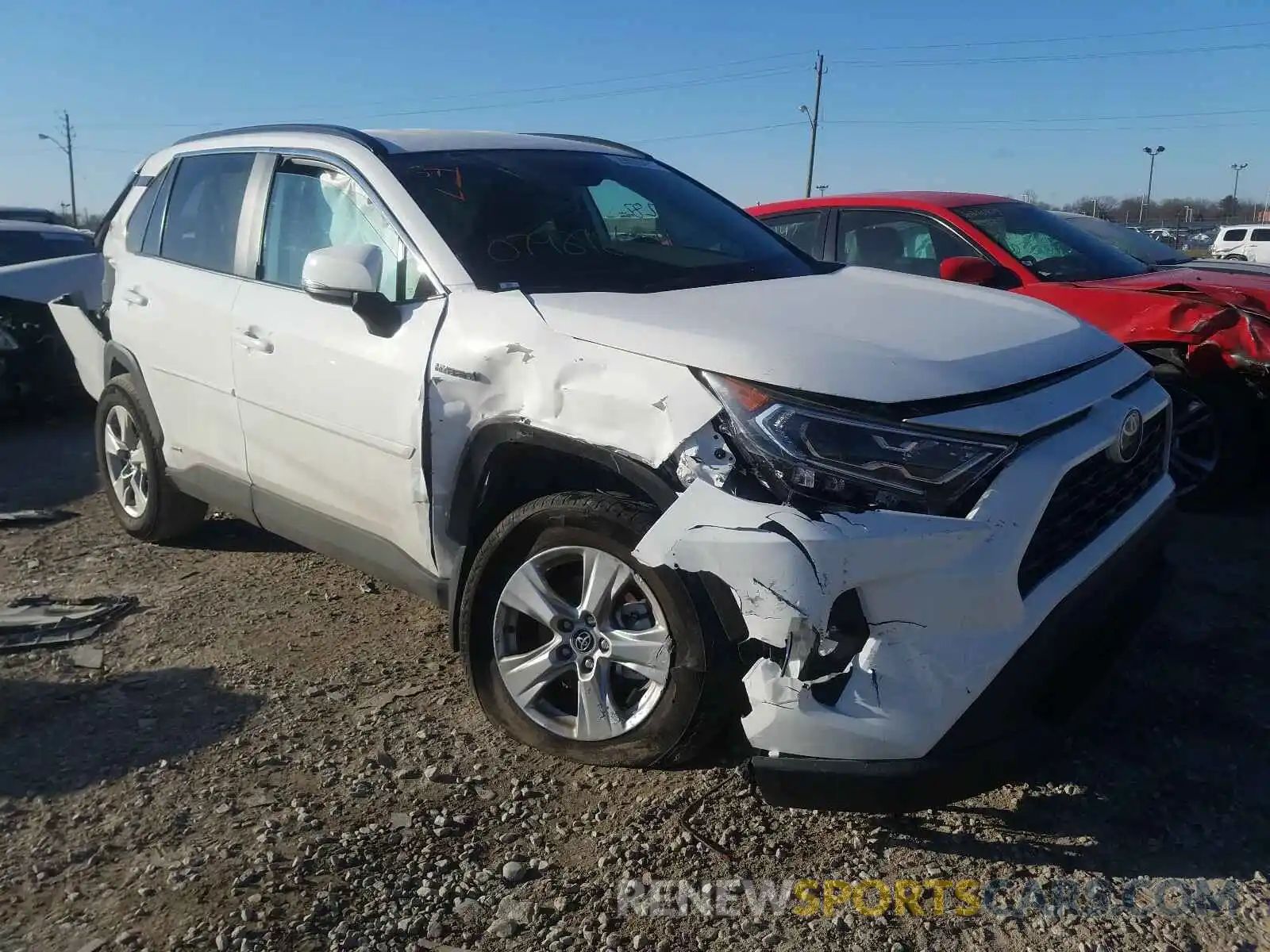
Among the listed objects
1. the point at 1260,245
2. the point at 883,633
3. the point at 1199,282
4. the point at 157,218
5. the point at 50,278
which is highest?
the point at 1260,245

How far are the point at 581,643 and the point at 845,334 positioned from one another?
1085 mm

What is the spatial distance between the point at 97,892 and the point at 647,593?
1523mm

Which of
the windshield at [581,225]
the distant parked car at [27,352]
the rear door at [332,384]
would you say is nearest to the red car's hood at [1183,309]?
the windshield at [581,225]

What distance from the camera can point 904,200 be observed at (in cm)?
611

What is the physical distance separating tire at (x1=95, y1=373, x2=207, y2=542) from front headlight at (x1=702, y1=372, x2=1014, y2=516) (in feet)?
10.9

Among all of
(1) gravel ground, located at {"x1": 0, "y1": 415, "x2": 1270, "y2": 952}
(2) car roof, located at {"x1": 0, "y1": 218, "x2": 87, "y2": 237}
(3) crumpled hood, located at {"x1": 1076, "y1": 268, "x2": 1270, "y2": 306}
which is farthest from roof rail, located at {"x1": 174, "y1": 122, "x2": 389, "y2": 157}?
(2) car roof, located at {"x1": 0, "y1": 218, "x2": 87, "y2": 237}

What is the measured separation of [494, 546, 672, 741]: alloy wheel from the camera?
8.96 ft

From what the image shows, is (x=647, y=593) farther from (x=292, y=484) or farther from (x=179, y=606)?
(x=179, y=606)

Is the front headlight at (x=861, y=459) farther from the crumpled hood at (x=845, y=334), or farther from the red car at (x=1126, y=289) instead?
the red car at (x=1126, y=289)

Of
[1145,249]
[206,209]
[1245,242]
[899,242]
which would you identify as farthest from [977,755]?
[1245,242]

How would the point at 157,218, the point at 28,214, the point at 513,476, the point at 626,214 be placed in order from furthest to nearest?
the point at 28,214 < the point at 157,218 < the point at 626,214 < the point at 513,476

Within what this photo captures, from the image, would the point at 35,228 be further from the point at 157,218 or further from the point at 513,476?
the point at 513,476

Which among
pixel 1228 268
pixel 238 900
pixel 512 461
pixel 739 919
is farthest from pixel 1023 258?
pixel 238 900

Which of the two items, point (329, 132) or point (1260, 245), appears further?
point (1260, 245)
